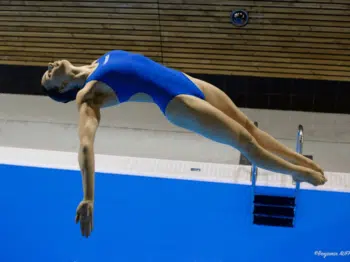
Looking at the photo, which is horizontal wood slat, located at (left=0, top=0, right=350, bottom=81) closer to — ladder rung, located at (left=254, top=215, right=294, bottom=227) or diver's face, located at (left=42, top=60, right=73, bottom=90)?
ladder rung, located at (left=254, top=215, right=294, bottom=227)

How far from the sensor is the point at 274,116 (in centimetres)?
604

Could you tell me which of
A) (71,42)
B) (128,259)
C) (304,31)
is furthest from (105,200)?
(304,31)

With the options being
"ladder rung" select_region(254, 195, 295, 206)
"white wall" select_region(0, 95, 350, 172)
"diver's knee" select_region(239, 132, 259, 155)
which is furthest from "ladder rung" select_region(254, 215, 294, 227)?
"diver's knee" select_region(239, 132, 259, 155)

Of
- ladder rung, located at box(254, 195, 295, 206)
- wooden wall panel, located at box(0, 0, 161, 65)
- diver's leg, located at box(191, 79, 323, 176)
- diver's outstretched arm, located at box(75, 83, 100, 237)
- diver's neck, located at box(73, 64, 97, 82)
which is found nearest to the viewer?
diver's outstretched arm, located at box(75, 83, 100, 237)

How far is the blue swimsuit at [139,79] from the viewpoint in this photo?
3.01m

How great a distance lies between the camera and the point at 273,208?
14.4ft

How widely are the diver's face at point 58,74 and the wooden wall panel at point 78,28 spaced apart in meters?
2.76

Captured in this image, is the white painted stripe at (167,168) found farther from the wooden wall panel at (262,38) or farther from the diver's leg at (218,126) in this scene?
the wooden wall panel at (262,38)

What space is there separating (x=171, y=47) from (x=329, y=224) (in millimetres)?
2666

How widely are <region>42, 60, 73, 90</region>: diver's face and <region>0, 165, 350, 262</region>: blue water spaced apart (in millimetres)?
1563

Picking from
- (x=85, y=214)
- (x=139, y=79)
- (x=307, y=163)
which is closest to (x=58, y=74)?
(x=139, y=79)

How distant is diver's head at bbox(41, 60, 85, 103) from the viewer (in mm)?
3098

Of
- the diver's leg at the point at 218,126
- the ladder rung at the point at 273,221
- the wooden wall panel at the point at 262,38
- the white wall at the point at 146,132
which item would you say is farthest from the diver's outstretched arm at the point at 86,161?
the wooden wall panel at the point at 262,38

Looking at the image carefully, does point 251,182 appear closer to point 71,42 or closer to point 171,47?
point 171,47
